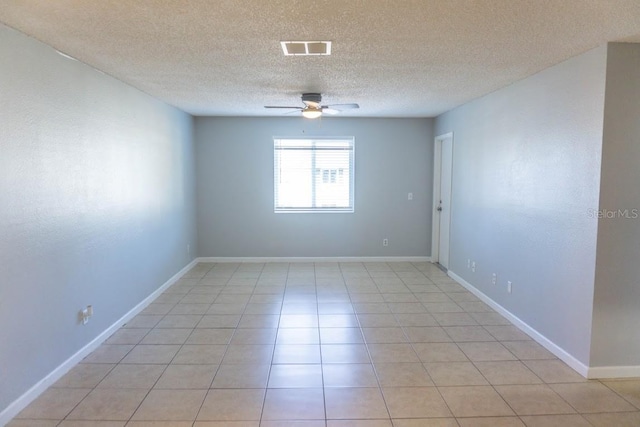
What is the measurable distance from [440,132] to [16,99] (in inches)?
212

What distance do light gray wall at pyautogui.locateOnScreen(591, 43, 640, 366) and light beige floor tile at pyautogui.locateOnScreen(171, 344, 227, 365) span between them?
2880 millimetres

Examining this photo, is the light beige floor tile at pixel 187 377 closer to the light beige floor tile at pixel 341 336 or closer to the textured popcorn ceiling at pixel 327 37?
the light beige floor tile at pixel 341 336

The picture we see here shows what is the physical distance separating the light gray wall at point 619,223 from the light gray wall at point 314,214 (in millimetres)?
3879

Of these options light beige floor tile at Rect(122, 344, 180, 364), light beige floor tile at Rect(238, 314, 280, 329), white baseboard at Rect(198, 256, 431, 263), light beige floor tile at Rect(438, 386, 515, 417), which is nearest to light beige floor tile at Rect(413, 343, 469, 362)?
light beige floor tile at Rect(438, 386, 515, 417)

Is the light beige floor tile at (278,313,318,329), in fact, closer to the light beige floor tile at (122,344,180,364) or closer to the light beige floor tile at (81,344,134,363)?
the light beige floor tile at (122,344,180,364)

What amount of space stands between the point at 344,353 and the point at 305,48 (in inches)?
Result: 95.9

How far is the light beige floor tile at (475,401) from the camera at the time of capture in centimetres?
249

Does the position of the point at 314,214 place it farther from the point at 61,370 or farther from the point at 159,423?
the point at 159,423

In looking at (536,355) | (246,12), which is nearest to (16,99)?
(246,12)

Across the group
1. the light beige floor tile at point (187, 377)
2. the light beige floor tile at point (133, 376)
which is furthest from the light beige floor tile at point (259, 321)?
the light beige floor tile at point (133, 376)

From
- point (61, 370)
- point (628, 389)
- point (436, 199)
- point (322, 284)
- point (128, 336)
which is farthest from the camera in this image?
point (436, 199)

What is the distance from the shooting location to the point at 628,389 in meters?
2.76

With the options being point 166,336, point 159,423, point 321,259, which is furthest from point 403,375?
point 321,259

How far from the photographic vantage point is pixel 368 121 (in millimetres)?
6539
